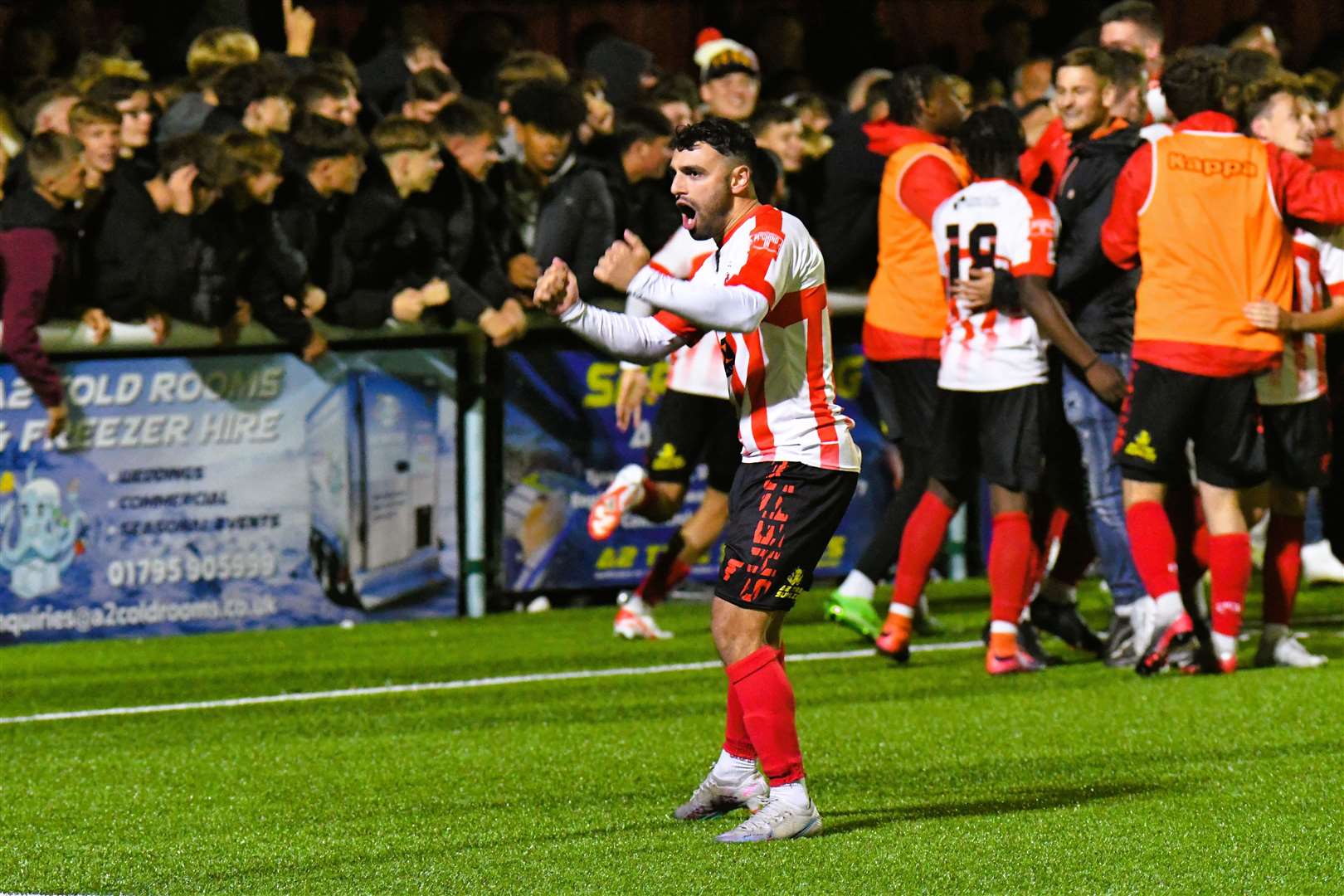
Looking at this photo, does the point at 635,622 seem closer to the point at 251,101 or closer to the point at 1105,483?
the point at 1105,483

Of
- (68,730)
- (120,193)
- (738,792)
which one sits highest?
(120,193)

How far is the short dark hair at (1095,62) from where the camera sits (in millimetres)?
9023

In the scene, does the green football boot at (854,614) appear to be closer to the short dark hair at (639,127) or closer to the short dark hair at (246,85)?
the short dark hair at (639,127)

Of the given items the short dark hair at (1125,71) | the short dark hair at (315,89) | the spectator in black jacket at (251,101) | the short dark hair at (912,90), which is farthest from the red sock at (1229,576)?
the spectator in black jacket at (251,101)

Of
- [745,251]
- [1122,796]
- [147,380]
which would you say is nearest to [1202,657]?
[1122,796]

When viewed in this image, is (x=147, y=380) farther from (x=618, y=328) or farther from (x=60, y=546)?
(x=618, y=328)

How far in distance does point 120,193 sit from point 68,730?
10.9ft

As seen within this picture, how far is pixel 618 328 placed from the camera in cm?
555

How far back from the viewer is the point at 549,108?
11.2 meters

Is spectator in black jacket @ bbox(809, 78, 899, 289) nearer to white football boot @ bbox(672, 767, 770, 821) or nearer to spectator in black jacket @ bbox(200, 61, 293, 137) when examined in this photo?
spectator in black jacket @ bbox(200, 61, 293, 137)

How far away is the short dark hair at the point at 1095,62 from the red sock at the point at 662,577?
286cm

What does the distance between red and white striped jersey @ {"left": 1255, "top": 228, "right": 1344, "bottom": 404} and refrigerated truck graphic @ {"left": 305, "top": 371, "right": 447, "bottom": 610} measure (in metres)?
4.27

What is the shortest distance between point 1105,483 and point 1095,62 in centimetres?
172

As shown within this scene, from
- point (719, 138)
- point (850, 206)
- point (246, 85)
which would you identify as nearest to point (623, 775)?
point (719, 138)
